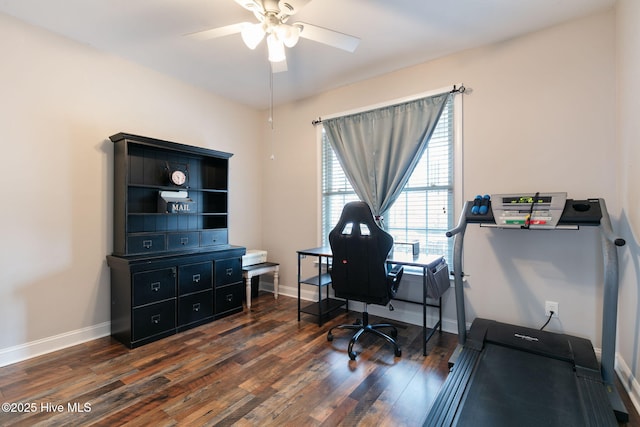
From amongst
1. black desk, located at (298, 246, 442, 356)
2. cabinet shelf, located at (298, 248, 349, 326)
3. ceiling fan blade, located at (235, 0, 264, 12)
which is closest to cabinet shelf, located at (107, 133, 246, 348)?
cabinet shelf, located at (298, 248, 349, 326)

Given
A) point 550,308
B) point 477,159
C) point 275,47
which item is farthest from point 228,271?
point 550,308

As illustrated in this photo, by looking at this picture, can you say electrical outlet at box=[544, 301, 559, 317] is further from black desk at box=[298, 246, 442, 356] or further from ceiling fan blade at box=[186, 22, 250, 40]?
ceiling fan blade at box=[186, 22, 250, 40]

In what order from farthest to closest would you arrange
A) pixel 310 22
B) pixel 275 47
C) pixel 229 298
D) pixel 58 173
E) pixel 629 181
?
1. pixel 229 298
2. pixel 58 173
3. pixel 310 22
4. pixel 275 47
5. pixel 629 181

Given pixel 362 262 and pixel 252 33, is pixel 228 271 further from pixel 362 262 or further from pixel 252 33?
pixel 252 33

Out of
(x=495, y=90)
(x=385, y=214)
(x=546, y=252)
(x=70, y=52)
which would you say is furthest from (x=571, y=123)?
(x=70, y=52)

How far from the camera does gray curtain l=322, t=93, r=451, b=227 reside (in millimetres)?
2996

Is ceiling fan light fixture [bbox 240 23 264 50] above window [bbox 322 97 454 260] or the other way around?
above

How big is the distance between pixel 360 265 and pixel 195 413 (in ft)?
4.97

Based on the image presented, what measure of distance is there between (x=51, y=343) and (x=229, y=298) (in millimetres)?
1524

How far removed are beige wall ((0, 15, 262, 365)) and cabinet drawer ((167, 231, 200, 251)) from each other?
544mm

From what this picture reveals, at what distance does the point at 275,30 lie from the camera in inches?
80.4

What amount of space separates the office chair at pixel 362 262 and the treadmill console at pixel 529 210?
33.7 inches

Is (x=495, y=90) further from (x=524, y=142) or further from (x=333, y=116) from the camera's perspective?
(x=333, y=116)

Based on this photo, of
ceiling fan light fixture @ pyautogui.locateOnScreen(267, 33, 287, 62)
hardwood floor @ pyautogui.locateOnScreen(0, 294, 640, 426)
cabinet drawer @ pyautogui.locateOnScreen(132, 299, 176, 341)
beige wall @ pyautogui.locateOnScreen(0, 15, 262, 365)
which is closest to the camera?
hardwood floor @ pyautogui.locateOnScreen(0, 294, 640, 426)
